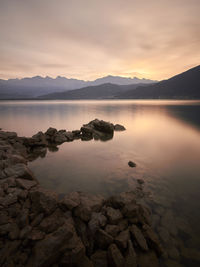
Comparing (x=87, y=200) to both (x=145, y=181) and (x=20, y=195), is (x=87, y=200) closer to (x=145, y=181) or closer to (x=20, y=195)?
(x=20, y=195)

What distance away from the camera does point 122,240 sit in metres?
4.63

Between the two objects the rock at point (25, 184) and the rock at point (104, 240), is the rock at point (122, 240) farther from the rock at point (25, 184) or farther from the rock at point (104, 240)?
the rock at point (25, 184)

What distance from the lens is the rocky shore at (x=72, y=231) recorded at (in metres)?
4.16

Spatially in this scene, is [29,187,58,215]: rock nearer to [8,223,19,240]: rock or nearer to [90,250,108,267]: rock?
[8,223,19,240]: rock

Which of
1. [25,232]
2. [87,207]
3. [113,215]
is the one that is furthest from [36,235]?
[113,215]

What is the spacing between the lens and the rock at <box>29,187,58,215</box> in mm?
5438

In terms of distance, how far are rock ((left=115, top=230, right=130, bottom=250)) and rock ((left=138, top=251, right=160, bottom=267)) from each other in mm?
580

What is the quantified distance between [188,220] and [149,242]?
2.49 m

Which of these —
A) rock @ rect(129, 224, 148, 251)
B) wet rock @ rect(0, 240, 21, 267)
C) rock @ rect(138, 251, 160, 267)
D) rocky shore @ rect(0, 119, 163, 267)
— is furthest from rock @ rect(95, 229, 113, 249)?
wet rock @ rect(0, 240, 21, 267)

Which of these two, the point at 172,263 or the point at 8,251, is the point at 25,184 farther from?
the point at 172,263

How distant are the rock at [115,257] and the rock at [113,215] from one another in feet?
3.13

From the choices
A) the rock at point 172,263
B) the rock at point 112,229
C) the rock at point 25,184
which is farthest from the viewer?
the rock at point 25,184

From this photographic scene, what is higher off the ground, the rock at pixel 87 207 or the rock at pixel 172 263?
the rock at pixel 87 207

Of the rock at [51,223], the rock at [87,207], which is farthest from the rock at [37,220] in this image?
the rock at [87,207]
